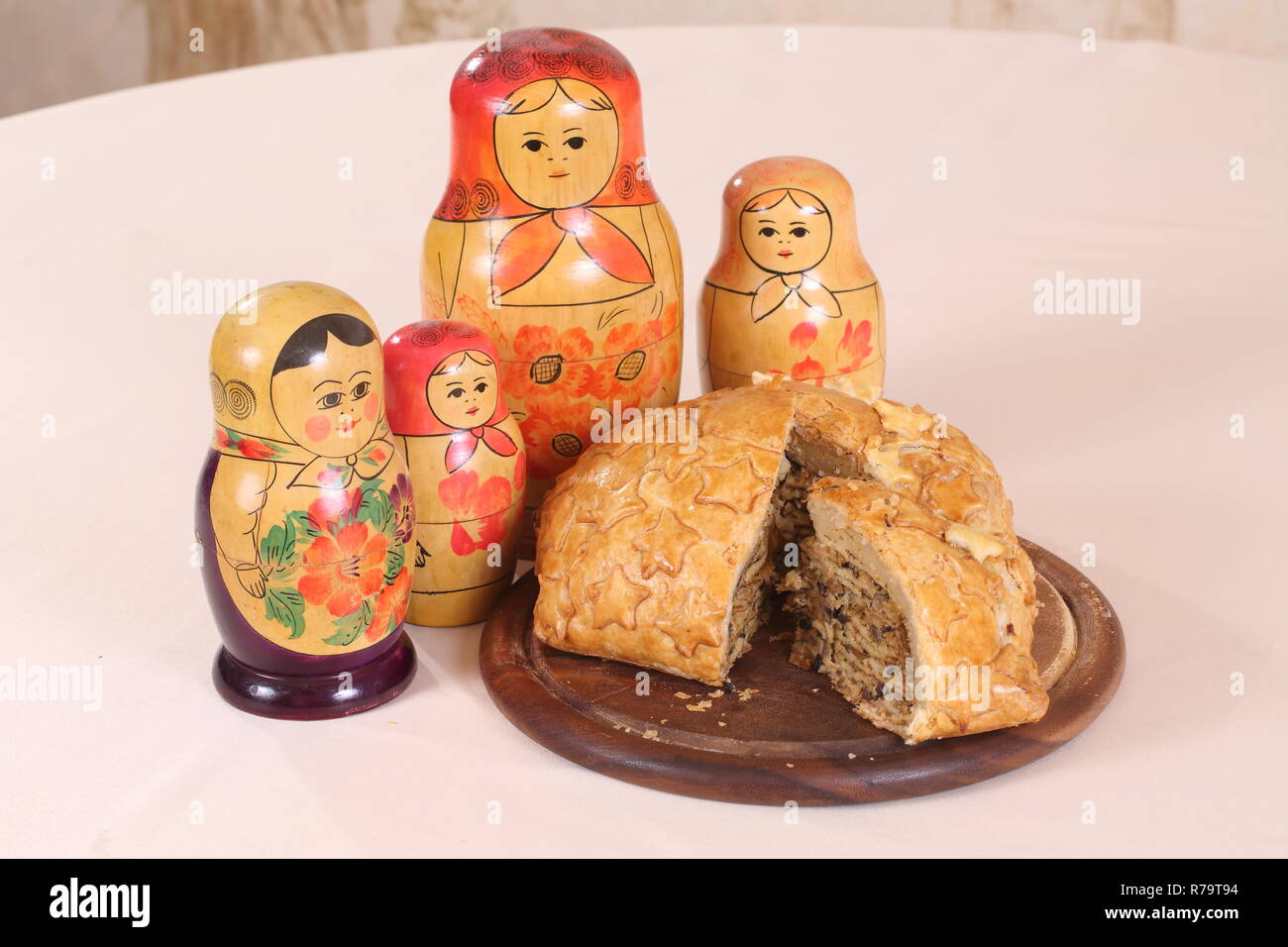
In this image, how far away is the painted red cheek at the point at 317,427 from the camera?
2.79m

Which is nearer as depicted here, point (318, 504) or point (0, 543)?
point (318, 504)

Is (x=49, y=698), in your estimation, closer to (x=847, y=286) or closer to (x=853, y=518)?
(x=853, y=518)

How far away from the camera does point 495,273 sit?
11.1 ft

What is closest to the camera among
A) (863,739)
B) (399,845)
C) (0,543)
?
(399,845)

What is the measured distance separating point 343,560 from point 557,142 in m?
1.09

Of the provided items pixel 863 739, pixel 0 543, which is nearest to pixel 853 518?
pixel 863 739

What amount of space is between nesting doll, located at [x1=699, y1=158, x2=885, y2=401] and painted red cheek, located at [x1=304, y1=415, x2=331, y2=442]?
1.26 meters

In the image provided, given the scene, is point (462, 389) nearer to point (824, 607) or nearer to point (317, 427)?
point (317, 427)

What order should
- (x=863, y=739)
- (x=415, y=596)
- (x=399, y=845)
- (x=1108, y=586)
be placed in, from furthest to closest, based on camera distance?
(x=1108, y=586)
(x=415, y=596)
(x=863, y=739)
(x=399, y=845)

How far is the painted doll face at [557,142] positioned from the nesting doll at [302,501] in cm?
67

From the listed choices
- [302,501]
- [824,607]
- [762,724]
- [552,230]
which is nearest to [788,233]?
[552,230]

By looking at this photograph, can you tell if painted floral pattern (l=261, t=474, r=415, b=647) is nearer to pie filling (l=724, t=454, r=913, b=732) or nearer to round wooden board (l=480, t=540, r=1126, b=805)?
round wooden board (l=480, t=540, r=1126, b=805)

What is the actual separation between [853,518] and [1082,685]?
0.58 metres

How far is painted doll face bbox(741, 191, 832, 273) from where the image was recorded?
3.64m
